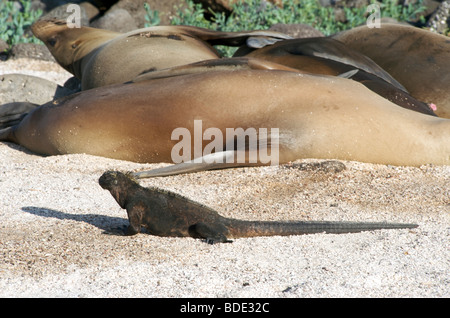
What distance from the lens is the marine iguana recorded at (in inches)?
108

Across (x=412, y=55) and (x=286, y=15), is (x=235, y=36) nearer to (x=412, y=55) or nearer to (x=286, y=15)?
(x=412, y=55)

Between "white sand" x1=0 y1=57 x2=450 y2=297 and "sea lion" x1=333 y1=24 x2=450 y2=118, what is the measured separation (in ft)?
4.94

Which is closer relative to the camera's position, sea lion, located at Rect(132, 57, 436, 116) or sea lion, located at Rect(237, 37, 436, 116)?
sea lion, located at Rect(132, 57, 436, 116)

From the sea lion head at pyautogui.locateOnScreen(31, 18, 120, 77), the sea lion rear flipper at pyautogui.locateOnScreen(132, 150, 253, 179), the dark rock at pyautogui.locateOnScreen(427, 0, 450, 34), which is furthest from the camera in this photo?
the dark rock at pyautogui.locateOnScreen(427, 0, 450, 34)

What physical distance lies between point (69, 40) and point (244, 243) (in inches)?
174

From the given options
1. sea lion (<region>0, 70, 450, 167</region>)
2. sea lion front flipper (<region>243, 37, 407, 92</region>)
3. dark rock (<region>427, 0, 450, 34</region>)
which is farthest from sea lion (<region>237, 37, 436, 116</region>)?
dark rock (<region>427, 0, 450, 34</region>)

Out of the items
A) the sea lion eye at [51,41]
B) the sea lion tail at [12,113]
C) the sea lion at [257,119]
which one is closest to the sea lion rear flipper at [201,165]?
the sea lion at [257,119]

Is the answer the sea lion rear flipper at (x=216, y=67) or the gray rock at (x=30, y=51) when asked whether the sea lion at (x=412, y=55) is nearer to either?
the sea lion rear flipper at (x=216, y=67)

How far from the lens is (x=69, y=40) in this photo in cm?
655

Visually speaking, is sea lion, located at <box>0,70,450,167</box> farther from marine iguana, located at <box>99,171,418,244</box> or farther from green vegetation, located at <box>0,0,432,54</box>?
green vegetation, located at <box>0,0,432,54</box>

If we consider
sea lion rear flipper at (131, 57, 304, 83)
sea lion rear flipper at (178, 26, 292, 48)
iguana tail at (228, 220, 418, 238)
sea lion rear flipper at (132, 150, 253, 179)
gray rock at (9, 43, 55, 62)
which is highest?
sea lion rear flipper at (131, 57, 304, 83)

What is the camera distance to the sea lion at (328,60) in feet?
15.8

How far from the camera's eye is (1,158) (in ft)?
14.9

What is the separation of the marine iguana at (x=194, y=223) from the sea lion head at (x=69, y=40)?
3.57 metres
